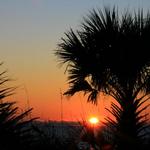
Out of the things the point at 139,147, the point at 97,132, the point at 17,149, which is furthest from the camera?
the point at 139,147

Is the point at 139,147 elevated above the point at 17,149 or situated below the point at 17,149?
above

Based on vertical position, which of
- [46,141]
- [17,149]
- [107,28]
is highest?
[107,28]

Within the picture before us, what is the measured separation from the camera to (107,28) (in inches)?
442

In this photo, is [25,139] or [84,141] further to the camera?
[84,141]

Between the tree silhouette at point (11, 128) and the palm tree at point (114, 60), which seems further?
the palm tree at point (114, 60)

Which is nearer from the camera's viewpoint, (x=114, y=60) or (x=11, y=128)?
(x=11, y=128)

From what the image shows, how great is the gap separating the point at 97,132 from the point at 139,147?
142 centimetres

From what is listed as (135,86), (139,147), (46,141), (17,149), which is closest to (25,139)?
(17,149)

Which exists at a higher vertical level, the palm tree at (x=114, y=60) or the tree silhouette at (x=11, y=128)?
the palm tree at (x=114, y=60)

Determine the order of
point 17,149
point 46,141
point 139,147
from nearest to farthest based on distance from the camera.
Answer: point 17,149, point 46,141, point 139,147

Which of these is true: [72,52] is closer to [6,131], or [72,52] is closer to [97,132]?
[97,132]

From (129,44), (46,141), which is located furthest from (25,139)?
(129,44)

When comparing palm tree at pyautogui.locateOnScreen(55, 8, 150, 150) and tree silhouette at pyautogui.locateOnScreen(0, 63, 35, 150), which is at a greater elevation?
palm tree at pyautogui.locateOnScreen(55, 8, 150, 150)

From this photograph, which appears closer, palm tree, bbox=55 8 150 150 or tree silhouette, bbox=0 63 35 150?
tree silhouette, bbox=0 63 35 150
